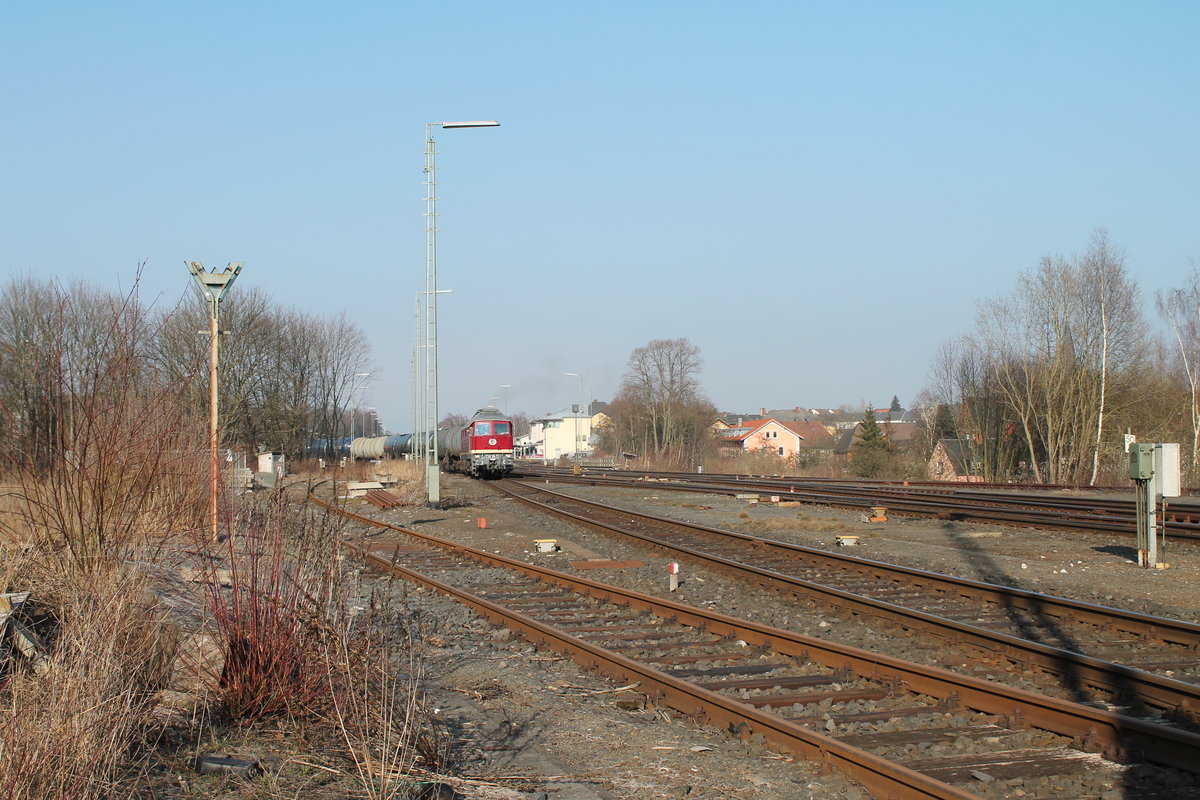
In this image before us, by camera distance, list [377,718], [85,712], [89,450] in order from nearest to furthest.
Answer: [85,712]
[377,718]
[89,450]

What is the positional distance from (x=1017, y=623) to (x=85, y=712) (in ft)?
27.4

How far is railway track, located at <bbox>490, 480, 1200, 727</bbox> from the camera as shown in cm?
671

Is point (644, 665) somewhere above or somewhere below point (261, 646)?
below

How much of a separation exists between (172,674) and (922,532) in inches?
621

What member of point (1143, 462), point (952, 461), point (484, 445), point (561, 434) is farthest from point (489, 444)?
point (561, 434)

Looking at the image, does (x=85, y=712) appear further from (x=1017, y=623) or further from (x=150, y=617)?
(x=1017, y=623)

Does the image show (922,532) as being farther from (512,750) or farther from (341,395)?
(341,395)

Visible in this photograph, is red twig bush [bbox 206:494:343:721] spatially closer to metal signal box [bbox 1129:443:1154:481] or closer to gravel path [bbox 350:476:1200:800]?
gravel path [bbox 350:476:1200:800]

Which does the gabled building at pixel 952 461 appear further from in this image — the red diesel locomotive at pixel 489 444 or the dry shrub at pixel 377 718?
the dry shrub at pixel 377 718

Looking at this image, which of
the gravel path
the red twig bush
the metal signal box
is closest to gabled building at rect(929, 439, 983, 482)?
Answer: the gravel path

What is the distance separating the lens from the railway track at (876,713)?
5047 mm

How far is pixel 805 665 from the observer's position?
7.69m

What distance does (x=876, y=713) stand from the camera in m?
6.20

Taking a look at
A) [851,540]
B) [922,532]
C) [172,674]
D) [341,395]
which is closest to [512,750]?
[172,674]
